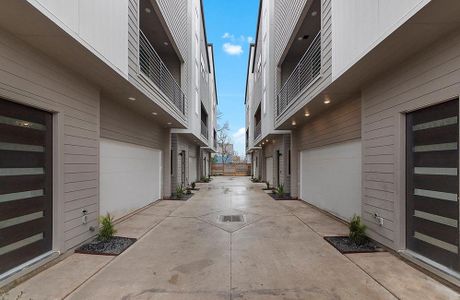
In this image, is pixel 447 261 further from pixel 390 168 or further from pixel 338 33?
pixel 338 33

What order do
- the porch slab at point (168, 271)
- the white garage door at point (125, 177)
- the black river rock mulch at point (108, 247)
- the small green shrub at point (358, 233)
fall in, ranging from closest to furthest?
the porch slab at point (168, 271) < the black river rock mulch at point (108, 247) < the small green shrub at point (358, 233) < the white garage door at point (125, 177)

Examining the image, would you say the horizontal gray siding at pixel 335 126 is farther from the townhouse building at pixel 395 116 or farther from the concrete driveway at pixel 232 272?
the concrete driveway at pixel 232 272

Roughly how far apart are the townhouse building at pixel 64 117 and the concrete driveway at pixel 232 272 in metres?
0.72

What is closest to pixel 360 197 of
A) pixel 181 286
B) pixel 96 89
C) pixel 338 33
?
pixel 338 33

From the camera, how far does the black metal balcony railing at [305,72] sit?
23.9 feet

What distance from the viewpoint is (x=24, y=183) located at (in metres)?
3.70

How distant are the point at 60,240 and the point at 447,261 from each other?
18.0ft

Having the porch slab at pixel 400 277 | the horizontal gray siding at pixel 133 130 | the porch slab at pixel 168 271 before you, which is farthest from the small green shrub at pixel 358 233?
the horizontal gray siding at pixel 133 130

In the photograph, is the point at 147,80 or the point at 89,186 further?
the point at 147,80

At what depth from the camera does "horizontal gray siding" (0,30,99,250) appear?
3478 mm

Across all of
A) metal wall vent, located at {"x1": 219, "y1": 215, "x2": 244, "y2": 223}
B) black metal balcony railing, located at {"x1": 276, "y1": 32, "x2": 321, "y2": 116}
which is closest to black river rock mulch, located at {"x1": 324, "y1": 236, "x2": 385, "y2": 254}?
metal wall vent, located at {"x1": 219, "y1": 215, "x2": 244, "y2": 223}

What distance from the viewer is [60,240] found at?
4289 mm

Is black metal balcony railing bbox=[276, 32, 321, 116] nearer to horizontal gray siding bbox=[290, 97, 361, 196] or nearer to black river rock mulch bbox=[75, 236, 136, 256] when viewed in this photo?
horizontal gray siding bbox=[290, 97, 361, 196]

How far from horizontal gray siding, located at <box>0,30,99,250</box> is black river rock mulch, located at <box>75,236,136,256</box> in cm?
19
